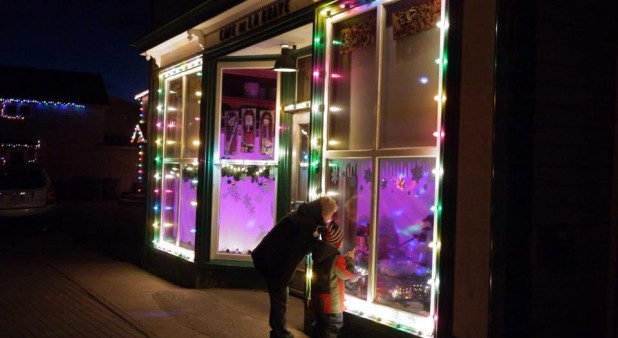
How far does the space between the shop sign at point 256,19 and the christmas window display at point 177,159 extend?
3.21 ft

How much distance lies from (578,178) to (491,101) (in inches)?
35.9

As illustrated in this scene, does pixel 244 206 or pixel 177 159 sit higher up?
pixel 177 159

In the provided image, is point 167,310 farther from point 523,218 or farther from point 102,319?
point 523,218

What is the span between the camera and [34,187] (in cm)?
1533

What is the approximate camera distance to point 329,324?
5.36 m

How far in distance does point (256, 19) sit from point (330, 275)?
390cm

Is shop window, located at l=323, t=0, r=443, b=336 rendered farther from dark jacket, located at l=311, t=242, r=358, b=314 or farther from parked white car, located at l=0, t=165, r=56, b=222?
parked white car, located at l=0, t=165, r=56, b=222

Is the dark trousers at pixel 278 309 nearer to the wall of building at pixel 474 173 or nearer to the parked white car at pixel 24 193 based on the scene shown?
the wall of building at pixel 474 173

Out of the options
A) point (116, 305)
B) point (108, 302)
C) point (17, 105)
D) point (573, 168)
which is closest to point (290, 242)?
point (573, 168)

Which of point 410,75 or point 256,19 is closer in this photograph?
point 410,75

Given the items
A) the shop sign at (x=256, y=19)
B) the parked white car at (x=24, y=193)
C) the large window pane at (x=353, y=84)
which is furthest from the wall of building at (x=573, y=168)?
the parked white car at (x=24, y=193)

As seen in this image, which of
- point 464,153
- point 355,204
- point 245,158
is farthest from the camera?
point 245,158

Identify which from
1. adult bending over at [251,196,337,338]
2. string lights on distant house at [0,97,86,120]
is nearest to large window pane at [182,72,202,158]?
adult bending over at [251,196,337,338]

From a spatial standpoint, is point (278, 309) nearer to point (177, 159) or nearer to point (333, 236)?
point (333, 236)
